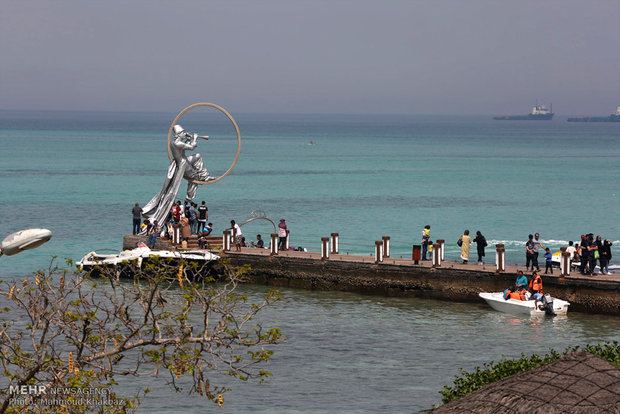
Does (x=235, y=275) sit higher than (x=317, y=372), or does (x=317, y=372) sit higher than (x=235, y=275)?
(x=235, y=275)

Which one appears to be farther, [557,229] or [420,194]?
[420,194]

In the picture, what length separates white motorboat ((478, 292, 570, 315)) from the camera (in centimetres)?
3469

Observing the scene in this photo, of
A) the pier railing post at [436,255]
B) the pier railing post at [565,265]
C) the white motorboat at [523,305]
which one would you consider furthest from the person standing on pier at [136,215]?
the pier railing post at [565,265]

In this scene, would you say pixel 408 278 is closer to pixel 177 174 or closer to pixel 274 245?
pixel 274 245

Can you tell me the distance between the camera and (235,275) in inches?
621

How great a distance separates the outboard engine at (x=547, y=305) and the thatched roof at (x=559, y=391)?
19.7 meters

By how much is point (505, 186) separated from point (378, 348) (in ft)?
264

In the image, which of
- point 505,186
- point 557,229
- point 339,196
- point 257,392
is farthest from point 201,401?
point 505,186

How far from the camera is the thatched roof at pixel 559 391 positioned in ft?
46.7

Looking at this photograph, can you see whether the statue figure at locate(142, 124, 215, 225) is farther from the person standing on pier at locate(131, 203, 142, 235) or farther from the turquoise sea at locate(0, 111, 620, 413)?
the turquoise sea at locate(0, 111, 620, 413)

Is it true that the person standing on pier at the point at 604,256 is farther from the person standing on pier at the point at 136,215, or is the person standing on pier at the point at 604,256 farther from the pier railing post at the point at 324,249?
the person standing on pier at the point at 136,215

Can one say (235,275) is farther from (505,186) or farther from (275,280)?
(505,186)

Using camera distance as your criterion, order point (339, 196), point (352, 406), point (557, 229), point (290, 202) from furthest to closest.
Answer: point (339, 196)
point (290, 202)
point (557, 229)
point (352, 406)

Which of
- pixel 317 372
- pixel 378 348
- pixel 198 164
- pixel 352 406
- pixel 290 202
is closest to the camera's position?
pixel 352 406
